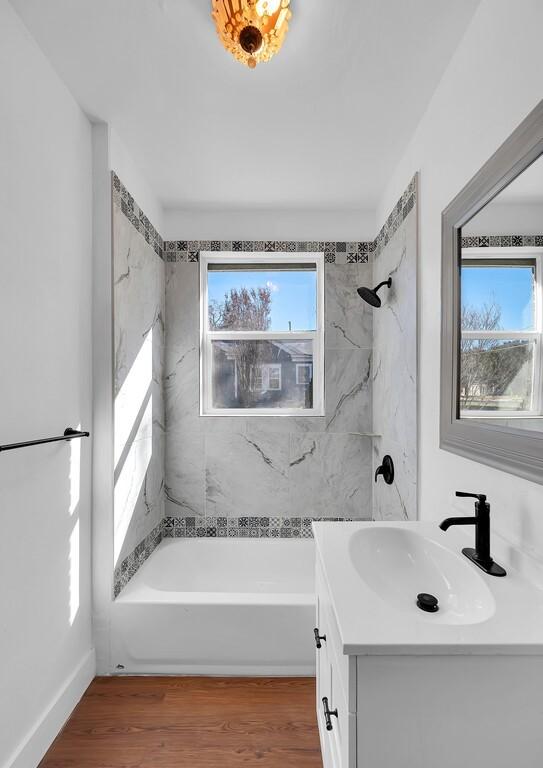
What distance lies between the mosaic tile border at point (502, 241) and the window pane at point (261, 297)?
5.26 ft

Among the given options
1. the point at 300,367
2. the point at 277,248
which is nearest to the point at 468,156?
the point at 277,248

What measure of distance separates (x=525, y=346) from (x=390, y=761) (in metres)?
0.95

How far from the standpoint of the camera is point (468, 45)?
4.69 ft

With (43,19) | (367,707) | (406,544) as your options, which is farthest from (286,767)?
(43,19)

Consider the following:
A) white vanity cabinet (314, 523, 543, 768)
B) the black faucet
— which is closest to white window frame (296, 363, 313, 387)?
the black faucet

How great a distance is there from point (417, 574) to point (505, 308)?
0.80 m

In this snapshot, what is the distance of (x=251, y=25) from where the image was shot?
1.30 meters

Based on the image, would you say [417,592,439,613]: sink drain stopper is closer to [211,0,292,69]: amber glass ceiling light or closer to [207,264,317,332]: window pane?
[211,0,292,69]: amber glass ceiling light

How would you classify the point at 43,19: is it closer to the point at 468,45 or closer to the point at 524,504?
the point at 468,45

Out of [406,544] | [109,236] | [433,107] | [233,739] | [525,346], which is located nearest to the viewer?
[525,346]

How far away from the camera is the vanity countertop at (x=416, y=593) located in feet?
2.58

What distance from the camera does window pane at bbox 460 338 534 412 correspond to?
1104mm

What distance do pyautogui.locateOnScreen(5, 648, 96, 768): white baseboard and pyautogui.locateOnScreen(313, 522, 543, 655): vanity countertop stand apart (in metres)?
1.19

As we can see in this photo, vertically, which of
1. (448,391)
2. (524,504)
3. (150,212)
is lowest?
(524,504)
